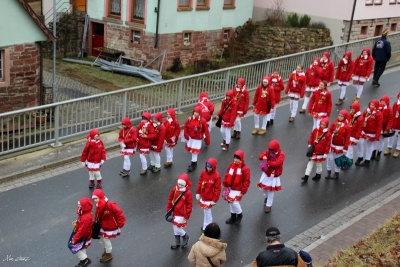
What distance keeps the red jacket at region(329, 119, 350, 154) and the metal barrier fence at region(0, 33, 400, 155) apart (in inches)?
205

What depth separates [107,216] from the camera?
9406 millimetres

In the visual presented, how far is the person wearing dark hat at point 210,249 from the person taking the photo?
7766 millimetres

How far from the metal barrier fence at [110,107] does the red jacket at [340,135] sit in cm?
521

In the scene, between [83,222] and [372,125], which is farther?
[372,125]

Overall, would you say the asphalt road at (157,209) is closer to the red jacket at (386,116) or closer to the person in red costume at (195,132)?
the person in red costume at (195,132)

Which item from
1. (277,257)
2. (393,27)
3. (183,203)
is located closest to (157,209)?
(183,203)

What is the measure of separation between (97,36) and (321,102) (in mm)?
15173

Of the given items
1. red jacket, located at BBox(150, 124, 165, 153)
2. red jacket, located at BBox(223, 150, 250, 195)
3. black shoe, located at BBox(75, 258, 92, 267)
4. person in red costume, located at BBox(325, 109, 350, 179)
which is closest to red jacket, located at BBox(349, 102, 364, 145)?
person in red costume, located at BBox(325, 109, 350, 179)

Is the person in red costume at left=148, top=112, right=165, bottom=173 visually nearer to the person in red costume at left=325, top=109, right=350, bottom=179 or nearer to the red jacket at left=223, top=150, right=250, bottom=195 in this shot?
the red jacket at left=223, top=150, right=250, bottom=195

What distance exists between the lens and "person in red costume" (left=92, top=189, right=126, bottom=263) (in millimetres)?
9273

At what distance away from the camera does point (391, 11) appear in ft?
97.9

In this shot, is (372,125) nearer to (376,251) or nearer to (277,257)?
(376,251)

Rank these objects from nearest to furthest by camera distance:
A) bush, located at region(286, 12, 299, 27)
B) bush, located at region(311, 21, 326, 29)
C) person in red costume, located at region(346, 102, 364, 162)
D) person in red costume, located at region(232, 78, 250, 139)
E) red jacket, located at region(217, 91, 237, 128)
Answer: person in red costume, located at region(346, 102, 364, 162), red jacket, located at region(217, 91, 237, 128), person in red costume, located at region(232, 78, 250, 139), bush, located at region(311, 21, 326, 29), bush, located at region(286, 12, 299, 27)

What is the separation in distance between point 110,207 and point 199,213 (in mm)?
2621
